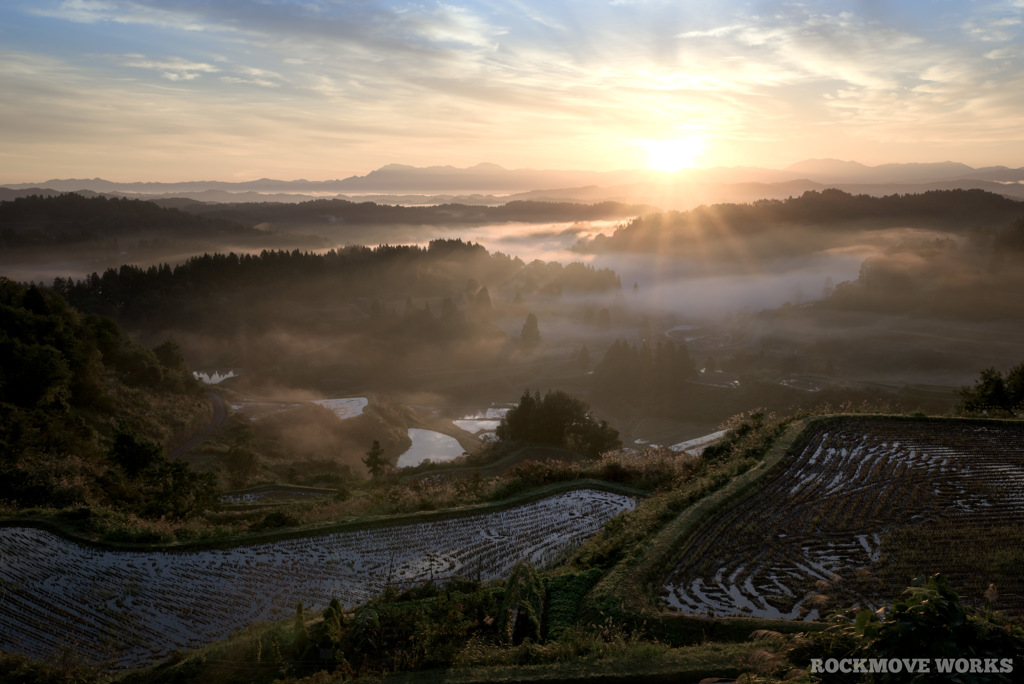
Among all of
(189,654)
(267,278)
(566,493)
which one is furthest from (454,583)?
(267,278)

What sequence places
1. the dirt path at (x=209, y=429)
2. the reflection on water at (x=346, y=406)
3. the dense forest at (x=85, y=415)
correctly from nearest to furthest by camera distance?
the dense forest at (x=85, y=415) → the dirt path at (x=209, y=429) → the reflection on water at (x=346, y=406)

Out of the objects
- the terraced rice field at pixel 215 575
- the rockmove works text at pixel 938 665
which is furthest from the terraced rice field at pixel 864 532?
the terraced rice field at pixel 215 575

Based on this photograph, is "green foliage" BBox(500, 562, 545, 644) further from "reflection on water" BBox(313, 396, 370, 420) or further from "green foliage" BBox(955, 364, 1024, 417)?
"reflection on water" BBox(313, 396, 370, 420)

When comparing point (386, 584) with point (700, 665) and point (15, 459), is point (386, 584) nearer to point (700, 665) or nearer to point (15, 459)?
point (700, 665)

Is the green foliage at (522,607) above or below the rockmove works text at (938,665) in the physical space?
below

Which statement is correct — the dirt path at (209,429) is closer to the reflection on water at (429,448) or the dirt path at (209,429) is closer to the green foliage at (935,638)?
the reflection on water at (429,448)
